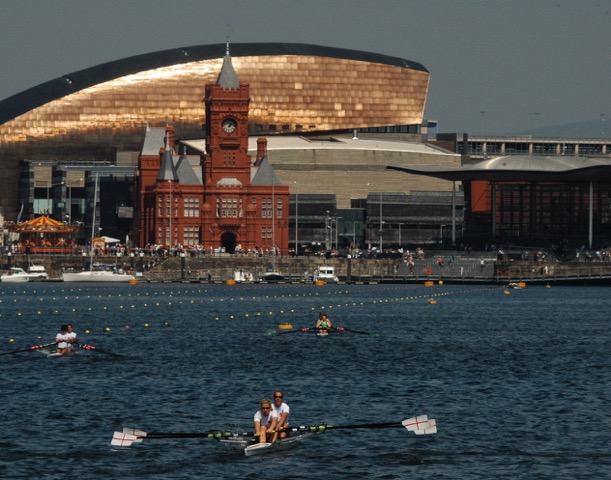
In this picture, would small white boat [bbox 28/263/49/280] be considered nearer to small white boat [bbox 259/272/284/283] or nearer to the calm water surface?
small white boat [bbox 259/272/284/283]

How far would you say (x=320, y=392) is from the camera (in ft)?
205

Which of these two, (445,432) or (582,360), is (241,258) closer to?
(582,360)

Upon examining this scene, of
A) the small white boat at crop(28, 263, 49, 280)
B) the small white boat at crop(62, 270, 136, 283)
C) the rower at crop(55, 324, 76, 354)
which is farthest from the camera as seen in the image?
the small white boat at crop(28, 263, 49, 280)

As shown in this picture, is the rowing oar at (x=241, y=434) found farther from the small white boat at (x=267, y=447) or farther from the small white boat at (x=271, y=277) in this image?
the small white boat at (x=271, y=277)

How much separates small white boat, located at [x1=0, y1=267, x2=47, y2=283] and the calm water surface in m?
69.6

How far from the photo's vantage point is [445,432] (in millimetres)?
52500

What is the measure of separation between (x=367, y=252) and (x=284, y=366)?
12442cm

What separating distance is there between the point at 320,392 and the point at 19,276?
418 feet

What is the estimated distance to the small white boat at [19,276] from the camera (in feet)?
607

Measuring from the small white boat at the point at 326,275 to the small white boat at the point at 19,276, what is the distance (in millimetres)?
32460

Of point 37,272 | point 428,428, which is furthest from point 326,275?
point 428,428

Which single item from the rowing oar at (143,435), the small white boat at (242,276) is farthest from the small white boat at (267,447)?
the small white boat at (242,276)

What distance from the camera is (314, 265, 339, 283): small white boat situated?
17900cm

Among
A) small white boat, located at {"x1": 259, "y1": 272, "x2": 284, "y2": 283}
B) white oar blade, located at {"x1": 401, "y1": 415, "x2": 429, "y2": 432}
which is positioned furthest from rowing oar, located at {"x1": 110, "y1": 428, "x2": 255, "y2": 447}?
small white boat, located at {"x1": 259, "y1": 272, "x2": 284, "y2": 283}
